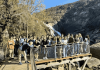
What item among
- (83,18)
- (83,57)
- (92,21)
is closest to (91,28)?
(92,21)

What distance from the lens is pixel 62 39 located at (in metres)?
8.82

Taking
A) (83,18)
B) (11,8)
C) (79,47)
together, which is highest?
(83,18)

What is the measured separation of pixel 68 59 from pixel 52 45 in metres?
2.42

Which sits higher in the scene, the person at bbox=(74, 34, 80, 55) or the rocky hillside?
the rocky hillside

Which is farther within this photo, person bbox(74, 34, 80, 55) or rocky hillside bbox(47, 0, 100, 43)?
rocky hillside bbox(47, 0, 100, 43)

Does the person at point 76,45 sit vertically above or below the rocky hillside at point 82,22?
below

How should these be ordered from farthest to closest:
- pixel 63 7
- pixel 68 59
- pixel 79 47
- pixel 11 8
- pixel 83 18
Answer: pixel 63 7, pixel 83 18, pixel 11 8, pixel 79 47, pixel 68 59

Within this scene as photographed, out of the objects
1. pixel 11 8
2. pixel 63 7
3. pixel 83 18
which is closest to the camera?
pixel 11 8

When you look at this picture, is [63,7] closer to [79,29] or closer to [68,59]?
[79,29]

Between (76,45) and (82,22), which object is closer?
(76,45)

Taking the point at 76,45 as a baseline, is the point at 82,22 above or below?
above

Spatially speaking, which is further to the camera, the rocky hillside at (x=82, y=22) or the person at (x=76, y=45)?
the rocky hillside at (x=82, y=22)

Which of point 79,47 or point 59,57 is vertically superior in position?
point 79,47

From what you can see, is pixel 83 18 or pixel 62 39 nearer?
pixel 62 39
